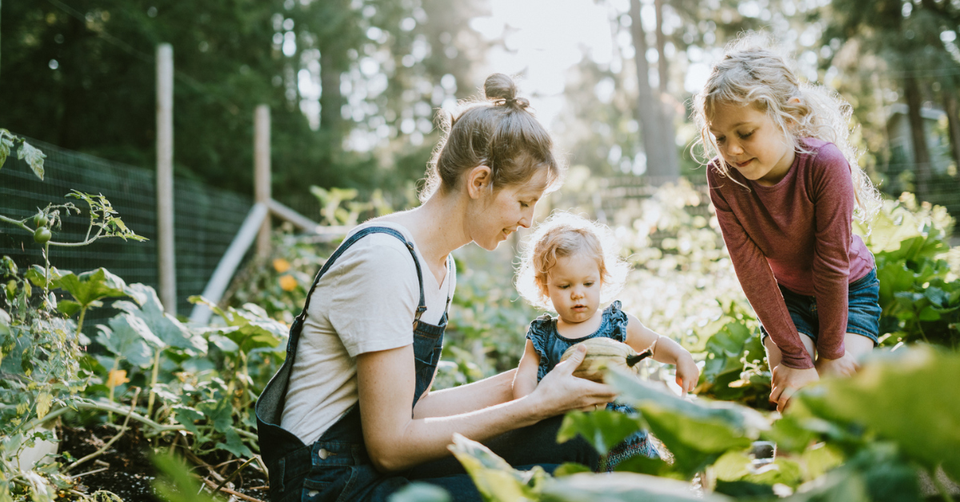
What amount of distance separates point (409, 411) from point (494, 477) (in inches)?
30.3

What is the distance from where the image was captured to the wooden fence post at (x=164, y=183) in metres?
3.94

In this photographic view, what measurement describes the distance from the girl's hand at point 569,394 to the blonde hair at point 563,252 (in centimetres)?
55

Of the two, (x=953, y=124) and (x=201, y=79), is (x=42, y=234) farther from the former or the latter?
(x=953, y=124)

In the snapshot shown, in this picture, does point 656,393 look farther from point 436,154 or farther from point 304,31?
point 304,31

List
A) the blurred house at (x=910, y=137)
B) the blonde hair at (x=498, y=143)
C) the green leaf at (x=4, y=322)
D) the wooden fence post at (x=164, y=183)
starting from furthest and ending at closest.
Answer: the blurred house at (x=910, y=137) < the wooden fence post at (x=164, y=183) < the blonde hair at (x=498, y=143) < the green leaf at (x=4, y=322)

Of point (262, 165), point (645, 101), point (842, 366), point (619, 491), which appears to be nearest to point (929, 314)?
point (842, 366)

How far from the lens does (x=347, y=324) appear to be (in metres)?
1.33

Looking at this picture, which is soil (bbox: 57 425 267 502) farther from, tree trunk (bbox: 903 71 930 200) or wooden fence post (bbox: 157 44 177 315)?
tree trunk (bbox: 903 71 930 200)

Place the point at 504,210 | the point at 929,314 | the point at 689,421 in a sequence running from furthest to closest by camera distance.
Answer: the point at 929,314 → the point at 504,210 → the point at 689,421

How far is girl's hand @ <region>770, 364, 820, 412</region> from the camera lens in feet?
5.65

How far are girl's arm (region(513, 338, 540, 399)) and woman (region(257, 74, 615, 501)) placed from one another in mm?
200

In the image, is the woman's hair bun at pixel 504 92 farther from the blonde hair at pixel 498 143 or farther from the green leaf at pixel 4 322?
the green leaf at pixel 4 322

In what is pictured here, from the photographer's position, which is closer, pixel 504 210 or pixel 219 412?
pixel 504 210

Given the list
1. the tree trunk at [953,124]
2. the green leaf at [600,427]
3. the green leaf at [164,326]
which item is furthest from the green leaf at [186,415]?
the tree trunk at [953,124]
